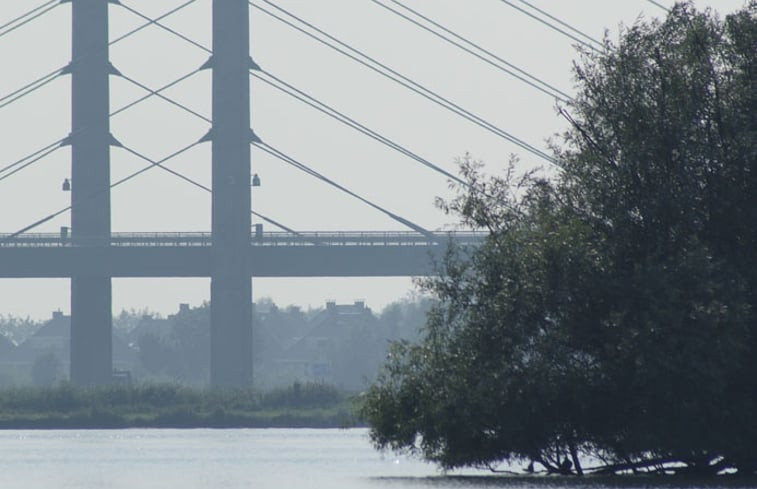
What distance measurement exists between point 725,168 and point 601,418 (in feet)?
12.2

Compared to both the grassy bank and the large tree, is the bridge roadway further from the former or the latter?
the large tree

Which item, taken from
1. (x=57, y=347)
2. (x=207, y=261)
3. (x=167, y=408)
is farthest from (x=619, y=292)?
(x=57, y=347)

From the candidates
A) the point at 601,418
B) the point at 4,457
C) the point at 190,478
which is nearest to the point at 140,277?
the point at 4,457

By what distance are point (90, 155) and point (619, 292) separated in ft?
114

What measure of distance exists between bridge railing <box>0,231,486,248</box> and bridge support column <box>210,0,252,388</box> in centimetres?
172

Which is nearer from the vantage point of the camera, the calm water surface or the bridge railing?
the calm water surface

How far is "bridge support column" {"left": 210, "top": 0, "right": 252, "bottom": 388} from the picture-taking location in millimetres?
61344

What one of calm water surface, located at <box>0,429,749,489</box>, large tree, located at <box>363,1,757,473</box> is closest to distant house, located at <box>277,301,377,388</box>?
calm water surface, located at <box>0,429,749,489</box>

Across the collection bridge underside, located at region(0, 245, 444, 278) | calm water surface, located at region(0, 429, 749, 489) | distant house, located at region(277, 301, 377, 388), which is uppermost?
distant house, located at region(277, 301, 377, 388)

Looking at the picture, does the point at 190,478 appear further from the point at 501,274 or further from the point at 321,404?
the point at 321,404

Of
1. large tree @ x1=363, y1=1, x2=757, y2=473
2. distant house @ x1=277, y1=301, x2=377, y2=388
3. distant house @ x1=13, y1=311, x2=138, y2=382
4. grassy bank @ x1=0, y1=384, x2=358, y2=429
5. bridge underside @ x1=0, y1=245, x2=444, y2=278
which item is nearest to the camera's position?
large tree @ x1=363, y1=1, x2=757, y2=473

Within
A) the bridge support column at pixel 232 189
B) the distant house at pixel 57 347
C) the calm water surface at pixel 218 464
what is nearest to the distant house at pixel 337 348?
the distant house at pixel 57 347

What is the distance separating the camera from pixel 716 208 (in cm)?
2948

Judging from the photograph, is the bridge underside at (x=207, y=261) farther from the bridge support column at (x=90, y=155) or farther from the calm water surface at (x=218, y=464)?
the calm water surface at (x=218, y=464)
